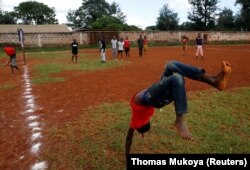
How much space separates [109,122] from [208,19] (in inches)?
2518

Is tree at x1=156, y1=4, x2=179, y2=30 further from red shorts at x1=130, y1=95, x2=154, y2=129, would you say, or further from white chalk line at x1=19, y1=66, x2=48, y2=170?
red shorts at x1=130, y1=95, x2=154, y2=129

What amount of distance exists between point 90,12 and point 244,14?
38.3m

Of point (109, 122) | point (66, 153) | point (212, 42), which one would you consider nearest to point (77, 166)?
point (66, 153)

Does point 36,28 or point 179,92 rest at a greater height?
point 36,28

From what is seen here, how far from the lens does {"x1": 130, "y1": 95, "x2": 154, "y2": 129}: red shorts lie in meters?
3.96

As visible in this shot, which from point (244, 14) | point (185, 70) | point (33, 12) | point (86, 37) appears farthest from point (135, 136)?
point (33, 12)

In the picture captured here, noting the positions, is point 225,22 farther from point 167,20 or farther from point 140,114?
point 140,114

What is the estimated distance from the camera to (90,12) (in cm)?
7888

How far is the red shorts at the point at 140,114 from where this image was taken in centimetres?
396

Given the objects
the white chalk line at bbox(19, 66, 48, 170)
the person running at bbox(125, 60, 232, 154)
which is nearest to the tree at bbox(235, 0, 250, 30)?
the white chalk line at bbox(19, 66, 48, 170)

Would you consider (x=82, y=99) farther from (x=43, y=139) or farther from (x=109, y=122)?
(x=43, y=139)

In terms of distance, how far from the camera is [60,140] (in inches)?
232

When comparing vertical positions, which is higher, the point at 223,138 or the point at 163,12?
the point at 163,12

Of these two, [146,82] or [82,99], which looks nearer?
[82,99]
